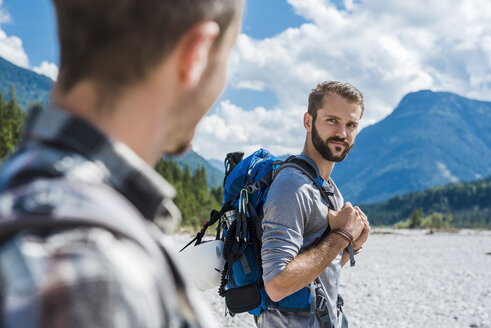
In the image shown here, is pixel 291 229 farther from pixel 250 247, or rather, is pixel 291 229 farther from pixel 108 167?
pixel 108 167

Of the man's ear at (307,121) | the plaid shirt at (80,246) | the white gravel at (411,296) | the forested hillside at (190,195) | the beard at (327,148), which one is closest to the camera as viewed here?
the plaid shirt at (80,246)

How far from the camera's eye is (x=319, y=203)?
280 centimetres

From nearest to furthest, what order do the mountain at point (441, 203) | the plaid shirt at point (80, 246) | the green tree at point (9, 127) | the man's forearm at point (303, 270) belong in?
the plaid shirt at point (80, 246) → the man's forearm at point (303, 270) → the green tree at point (9, 127) → the mountain at point (441, 203)

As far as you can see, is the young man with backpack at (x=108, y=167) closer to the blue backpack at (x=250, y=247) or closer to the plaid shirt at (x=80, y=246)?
the plaid shirt at (x=80, y=246)

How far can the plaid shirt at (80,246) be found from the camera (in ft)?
1.95

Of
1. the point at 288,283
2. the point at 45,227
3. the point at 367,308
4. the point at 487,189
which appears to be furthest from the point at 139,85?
the point at 487,189

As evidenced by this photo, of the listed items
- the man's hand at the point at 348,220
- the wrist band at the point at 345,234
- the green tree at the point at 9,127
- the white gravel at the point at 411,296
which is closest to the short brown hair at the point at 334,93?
the man's hand at the point at 348,220

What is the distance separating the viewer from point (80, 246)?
63 cm

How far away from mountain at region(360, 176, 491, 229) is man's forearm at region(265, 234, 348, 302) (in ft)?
429

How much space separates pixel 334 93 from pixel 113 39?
2.50 meters

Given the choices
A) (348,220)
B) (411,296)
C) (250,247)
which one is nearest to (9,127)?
(411,296)

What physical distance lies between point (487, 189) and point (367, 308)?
143m

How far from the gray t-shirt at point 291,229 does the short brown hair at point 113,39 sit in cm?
192

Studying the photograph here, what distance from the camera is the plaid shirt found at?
596 millimetres
